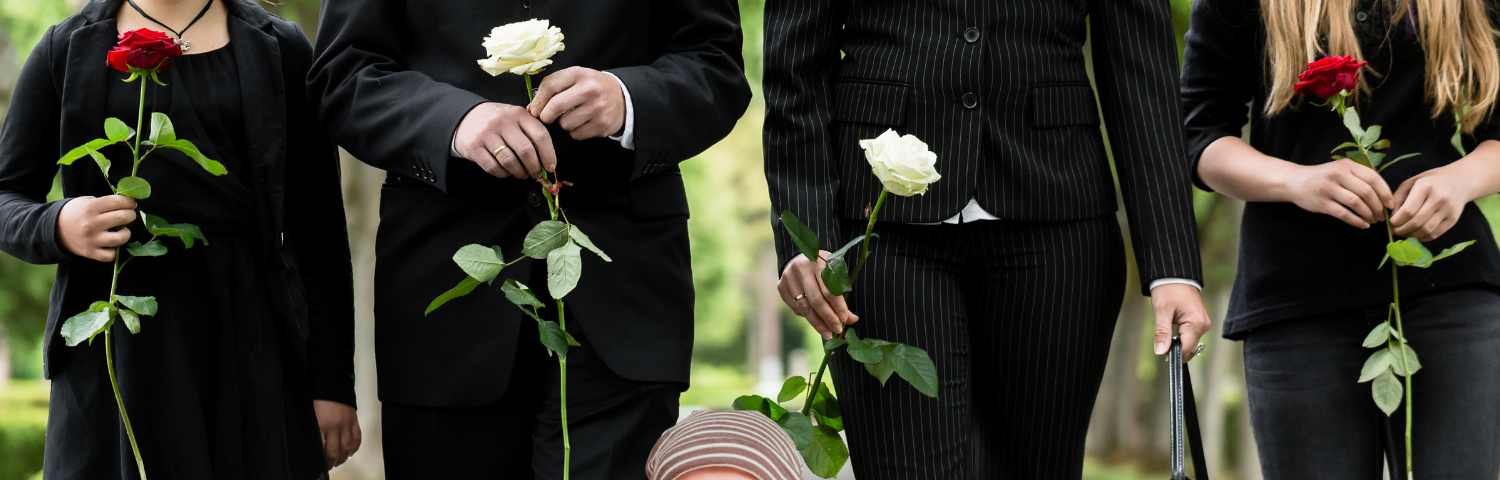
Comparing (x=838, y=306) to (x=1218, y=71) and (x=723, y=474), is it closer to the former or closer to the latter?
(x=723, y=474)

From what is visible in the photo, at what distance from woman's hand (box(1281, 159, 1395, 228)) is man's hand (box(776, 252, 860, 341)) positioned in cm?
94

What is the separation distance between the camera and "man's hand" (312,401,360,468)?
2.41m

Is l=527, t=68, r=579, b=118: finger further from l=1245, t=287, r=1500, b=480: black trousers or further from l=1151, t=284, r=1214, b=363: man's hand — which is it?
l=1245, t=287, r=1500, b=480: black trousers

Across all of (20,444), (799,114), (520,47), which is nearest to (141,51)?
(520,47)

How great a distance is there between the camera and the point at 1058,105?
2.16 m

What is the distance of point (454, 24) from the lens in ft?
7.16

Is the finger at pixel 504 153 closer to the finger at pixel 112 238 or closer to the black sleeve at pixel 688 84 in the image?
the black sleeve at pixel 688 84

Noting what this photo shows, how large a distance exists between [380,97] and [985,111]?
1135 millimetres

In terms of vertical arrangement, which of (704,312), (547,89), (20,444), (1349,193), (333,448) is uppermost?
(547,89)

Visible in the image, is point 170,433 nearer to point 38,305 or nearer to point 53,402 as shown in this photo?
point 53,402

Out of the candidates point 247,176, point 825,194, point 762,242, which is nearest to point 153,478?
point 247,176

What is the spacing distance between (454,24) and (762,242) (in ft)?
80.0

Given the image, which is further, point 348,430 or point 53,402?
point 348,430

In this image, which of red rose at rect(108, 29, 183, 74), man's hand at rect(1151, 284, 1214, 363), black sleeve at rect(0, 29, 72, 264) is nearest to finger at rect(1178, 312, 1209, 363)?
man's hand at rect(1151, 284, 1214, 363)
